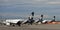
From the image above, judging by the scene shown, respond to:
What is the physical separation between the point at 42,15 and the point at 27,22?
→ 79.8 ft

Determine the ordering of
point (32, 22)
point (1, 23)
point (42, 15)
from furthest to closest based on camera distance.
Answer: point (42, 15)
point (32, 22)
point (1, 23)

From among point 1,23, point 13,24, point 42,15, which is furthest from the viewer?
point 42,15

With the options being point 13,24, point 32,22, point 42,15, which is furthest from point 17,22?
point 42,15

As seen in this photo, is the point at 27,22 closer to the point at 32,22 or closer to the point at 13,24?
the point at 32,22

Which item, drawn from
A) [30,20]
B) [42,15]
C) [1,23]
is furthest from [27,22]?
[42,15]

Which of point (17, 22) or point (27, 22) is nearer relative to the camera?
point (17, 22)

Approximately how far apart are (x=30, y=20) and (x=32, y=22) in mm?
1138

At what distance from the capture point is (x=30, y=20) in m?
78.1

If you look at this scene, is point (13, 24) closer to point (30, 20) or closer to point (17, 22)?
point (17, 22)

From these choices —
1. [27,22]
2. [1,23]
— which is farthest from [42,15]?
[1,23]

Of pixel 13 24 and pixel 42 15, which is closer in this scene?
pixel 13 24

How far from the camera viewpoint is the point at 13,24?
208ft

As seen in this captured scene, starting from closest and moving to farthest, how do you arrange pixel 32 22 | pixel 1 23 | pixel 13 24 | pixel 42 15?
1. pixel 13 24
2. pixel 1 23
3. pixel 32 22
4. pixel 42 15

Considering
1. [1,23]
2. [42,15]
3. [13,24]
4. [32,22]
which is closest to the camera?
[13,24]
